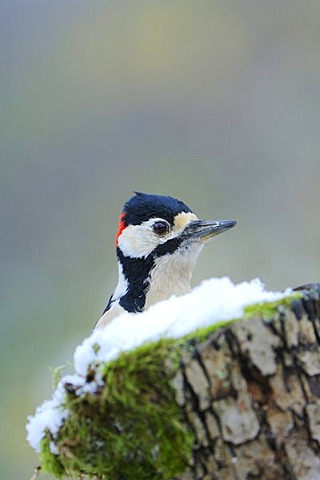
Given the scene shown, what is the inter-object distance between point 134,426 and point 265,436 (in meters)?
0.26

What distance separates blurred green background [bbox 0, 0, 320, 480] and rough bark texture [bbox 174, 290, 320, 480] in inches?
193

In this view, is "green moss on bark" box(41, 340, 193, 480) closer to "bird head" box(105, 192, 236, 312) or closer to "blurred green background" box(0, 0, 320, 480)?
"bird head" box(105, 192, 236, 312)

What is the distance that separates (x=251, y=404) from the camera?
5.40 ft

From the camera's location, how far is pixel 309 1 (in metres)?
10.3

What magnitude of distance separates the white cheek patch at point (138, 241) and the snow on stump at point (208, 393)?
1740 mm

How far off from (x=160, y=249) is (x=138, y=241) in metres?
0.11

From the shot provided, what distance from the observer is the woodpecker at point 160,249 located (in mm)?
3414

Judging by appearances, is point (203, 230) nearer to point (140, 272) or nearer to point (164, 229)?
point (164, 229)

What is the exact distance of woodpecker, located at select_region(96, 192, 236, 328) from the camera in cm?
341

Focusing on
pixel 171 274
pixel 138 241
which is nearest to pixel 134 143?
pixel 138 241

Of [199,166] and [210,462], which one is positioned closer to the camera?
[210,462]

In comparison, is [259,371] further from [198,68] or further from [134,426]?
[198,68]

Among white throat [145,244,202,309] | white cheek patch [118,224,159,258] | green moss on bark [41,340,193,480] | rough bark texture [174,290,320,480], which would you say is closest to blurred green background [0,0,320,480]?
white cheek patch [118,224,159,258]

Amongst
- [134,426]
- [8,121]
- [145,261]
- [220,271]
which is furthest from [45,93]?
[134,426]
